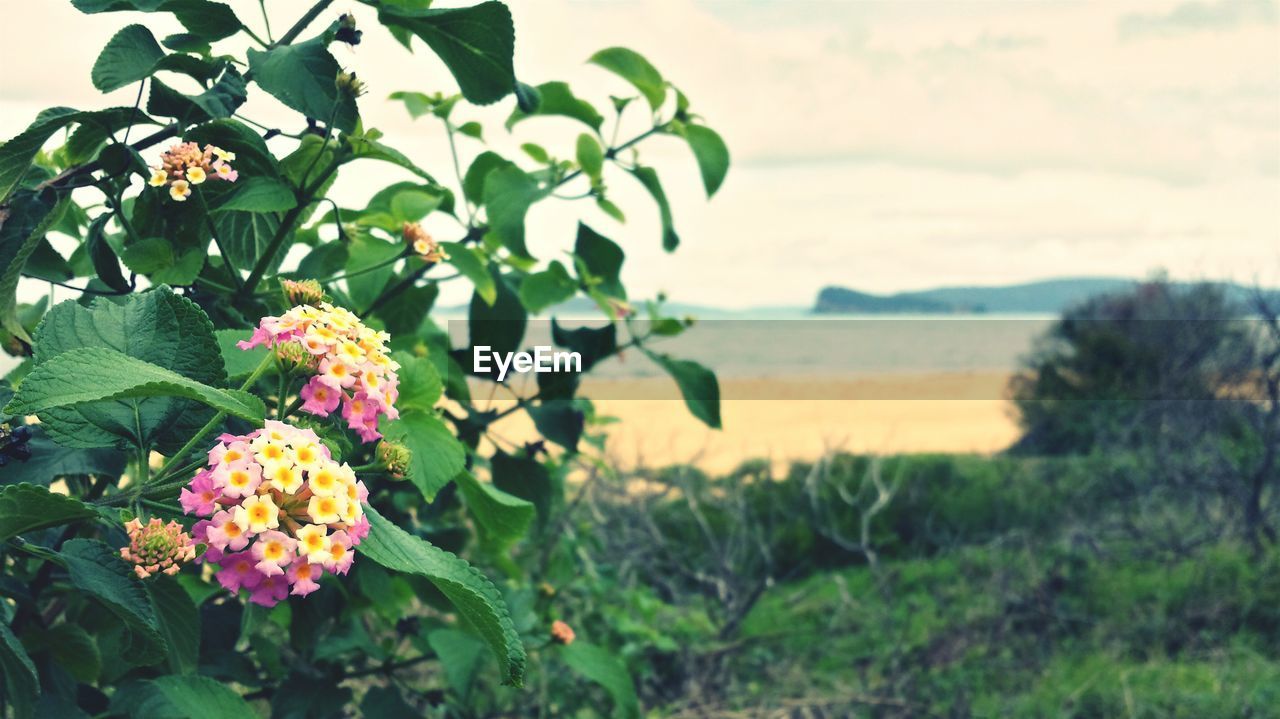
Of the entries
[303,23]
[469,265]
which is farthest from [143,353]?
[469,265]

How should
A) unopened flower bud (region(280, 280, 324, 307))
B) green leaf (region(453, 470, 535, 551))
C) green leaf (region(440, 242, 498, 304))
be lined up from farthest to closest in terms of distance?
green leaf (region(440, 242, 498, 304)), green leaf (region(453, 470, 535, 551)), unopened flower bud (region(280, 280, 324, 307))

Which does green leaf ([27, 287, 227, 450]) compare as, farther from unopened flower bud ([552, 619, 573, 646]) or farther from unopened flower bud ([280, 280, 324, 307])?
unopened flower bud ([552, 619, 573, 646])

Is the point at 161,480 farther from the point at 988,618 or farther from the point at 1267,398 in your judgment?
the point at 1267,398

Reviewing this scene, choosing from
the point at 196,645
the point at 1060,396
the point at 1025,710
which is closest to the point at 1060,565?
the point at 1025,710

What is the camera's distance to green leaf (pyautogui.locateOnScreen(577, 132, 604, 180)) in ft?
5.70

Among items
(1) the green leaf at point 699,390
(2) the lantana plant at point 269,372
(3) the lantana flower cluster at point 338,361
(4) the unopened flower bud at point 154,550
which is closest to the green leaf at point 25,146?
(2) the lantana plant at point 269,372

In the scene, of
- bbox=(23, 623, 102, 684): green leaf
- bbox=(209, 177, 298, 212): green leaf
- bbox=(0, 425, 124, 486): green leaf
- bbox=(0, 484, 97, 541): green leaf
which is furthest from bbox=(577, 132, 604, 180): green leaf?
bbox=(0, 484, 97, 541): green leaf

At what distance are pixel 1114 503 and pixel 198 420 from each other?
6.02m

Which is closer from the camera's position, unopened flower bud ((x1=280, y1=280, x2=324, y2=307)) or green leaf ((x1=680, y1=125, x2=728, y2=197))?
unopened flower bud ((x1=280, y1=280, x2=324, y2=307))

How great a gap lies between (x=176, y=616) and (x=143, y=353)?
277 mm

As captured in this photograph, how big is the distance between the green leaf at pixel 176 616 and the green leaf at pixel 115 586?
0.20 ft

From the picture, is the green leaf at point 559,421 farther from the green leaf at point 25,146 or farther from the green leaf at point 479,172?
the green leaf at point 25,146

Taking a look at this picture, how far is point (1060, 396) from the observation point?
9.08 m

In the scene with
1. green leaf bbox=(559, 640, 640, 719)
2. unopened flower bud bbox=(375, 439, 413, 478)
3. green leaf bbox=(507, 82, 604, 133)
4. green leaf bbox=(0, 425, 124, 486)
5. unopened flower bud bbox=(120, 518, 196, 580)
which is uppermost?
green leaf bbox=(507, 82, 604, 133)
